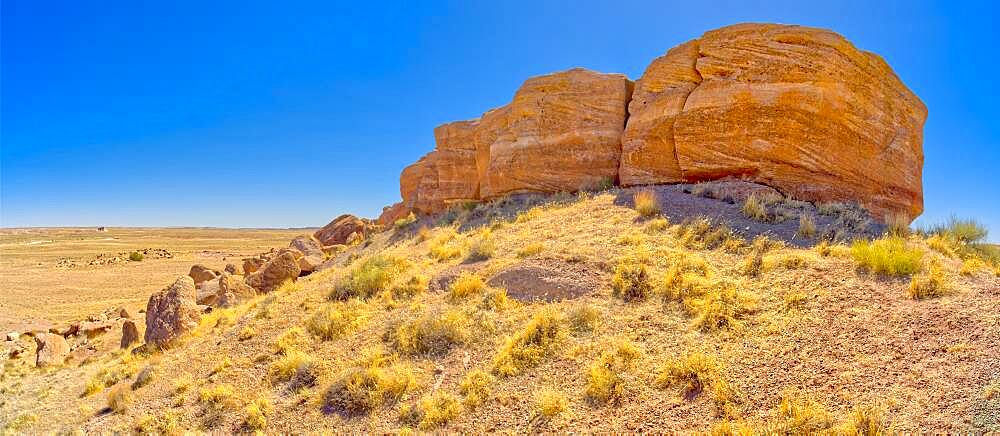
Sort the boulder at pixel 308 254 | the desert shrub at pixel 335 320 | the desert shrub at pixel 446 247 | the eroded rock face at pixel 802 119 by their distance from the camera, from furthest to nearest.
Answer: the boulder at pixel 308 254
the eroded rock face at pixel 802 119
the desert shrub at pixel 446 247
the desert shrub at pixel 335 320

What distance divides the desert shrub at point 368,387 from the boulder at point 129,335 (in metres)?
8.69

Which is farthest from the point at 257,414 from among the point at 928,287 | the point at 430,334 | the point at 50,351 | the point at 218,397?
the point at 50,351

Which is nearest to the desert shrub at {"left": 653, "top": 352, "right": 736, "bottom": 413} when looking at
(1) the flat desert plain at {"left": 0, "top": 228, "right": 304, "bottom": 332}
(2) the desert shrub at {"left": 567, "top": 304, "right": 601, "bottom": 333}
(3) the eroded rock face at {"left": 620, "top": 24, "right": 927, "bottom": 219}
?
(2) the desert shrub at {"left": 567, "top": 304, "right": 601, "bottom": 333}

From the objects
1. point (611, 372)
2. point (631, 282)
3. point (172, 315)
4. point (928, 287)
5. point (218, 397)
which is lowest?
point (218, 397)

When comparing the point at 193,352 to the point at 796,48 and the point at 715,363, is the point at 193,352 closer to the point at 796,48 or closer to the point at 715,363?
the point at 715,363

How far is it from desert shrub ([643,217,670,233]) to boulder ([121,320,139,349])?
41.7 feet

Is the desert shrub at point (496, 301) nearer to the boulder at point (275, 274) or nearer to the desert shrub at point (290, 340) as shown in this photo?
the desert shrub at point (290, 340)

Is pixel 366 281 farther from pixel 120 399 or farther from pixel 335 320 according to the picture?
pixel 120 399

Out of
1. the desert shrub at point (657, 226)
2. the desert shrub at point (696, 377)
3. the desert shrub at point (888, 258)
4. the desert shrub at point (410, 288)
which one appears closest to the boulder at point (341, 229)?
the desert shrub at point (410, 288)

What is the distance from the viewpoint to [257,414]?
18.7 ft

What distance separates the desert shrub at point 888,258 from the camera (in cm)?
609

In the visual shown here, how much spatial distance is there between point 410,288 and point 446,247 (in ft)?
9.62

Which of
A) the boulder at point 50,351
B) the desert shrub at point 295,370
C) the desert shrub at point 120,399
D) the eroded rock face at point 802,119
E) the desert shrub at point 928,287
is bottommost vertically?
the boulder at point 50,351

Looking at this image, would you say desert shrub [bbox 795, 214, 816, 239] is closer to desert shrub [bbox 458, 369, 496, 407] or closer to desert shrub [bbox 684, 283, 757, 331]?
desert shrub [bbox 684, 283, 757, 331]
